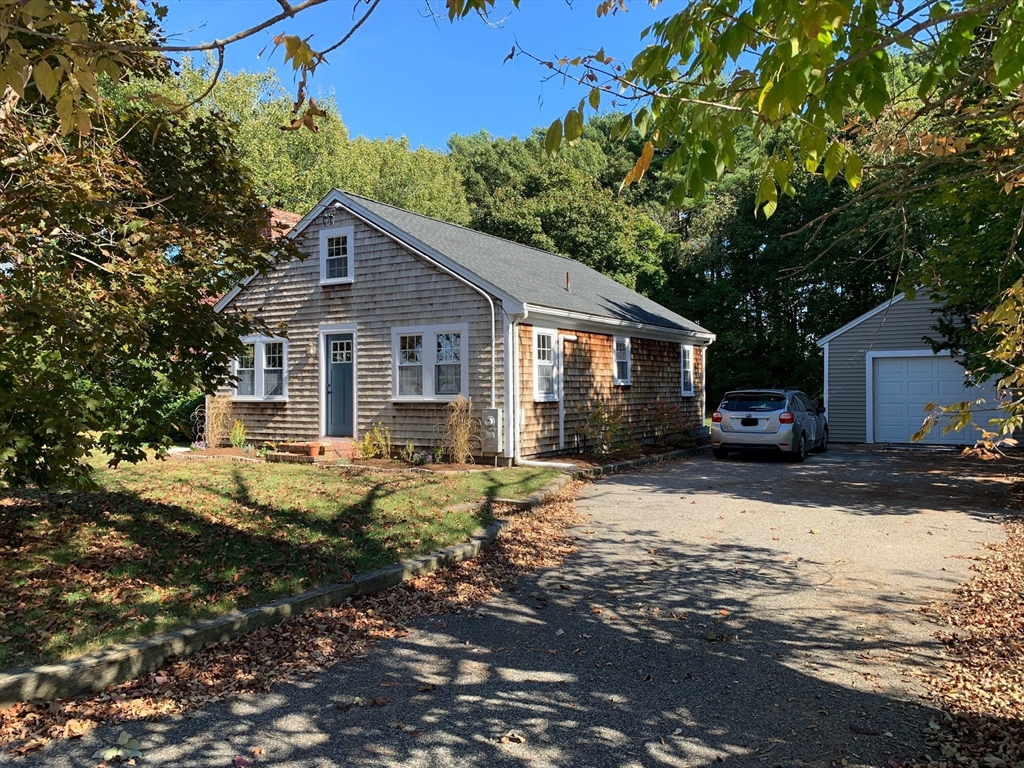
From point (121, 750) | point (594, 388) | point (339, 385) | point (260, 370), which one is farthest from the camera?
point (260, 370)

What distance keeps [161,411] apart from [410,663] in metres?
3.60

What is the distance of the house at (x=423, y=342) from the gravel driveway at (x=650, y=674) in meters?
7.17

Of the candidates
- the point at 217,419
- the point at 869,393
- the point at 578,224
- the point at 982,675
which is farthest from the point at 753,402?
the point at 578,224

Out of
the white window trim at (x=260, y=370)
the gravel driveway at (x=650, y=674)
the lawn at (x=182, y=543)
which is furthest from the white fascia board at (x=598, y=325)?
the gravel driveway at (x=650, y=674)

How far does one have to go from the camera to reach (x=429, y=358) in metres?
15.7

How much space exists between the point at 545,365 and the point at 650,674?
1150 cm

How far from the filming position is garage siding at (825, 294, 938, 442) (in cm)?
1997

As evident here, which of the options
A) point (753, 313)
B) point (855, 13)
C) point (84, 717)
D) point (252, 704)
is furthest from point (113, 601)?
point (753, 313)

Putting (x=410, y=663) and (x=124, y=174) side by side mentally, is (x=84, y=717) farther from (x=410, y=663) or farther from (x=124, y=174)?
(x=124, y=174)

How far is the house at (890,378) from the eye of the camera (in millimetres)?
19547

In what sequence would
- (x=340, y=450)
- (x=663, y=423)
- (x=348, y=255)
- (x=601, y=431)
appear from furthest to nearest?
(x=663, y=423) < (x=348, y=255) < (x=601, y=431) < (x=340, y=450)

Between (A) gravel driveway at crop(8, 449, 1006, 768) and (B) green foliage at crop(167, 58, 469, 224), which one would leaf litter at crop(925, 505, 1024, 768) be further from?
(B) green foliage at crop(167, 58, 469, 224)

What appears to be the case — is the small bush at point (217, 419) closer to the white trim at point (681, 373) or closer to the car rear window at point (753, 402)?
the car rear window at point (753, 402)

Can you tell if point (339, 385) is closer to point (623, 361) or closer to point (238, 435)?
point (238, 435)
